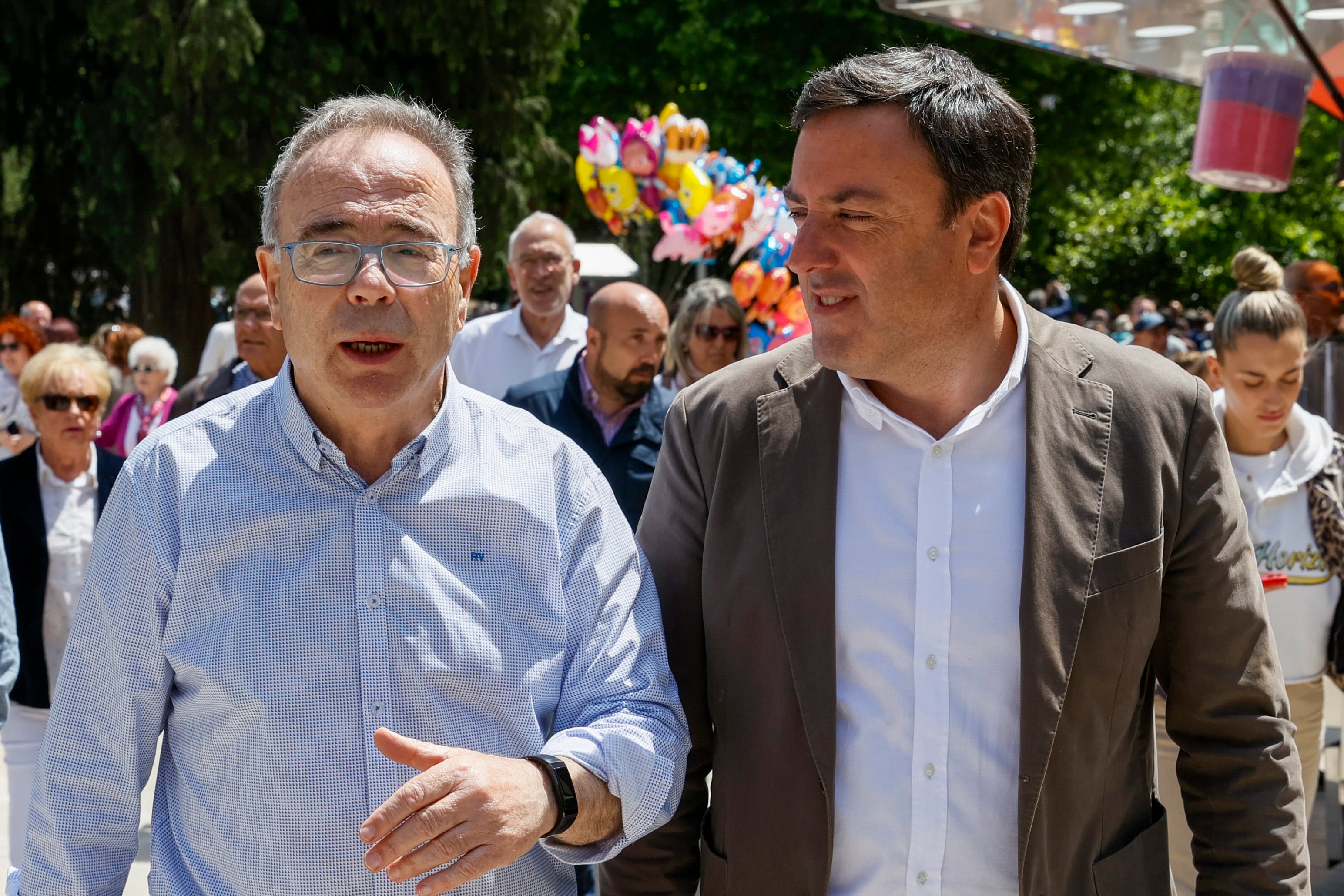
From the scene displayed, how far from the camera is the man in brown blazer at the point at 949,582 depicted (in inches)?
80.7

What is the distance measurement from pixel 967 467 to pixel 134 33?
1410 centimetres

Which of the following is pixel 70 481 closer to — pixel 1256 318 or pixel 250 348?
pixel 250 348

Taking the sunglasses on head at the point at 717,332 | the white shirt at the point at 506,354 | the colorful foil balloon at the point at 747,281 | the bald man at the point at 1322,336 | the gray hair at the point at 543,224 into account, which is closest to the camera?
the bald man at the point at 1322,336

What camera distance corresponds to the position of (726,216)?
8.14 metres

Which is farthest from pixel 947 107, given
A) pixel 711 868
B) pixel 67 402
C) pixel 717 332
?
pixel 717 332

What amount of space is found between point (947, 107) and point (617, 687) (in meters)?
1.06

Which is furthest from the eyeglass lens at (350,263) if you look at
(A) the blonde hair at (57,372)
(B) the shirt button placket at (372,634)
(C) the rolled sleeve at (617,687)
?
(A) the blonde hair at (57,372)

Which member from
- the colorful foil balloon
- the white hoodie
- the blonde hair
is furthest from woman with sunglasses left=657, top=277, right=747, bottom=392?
the white hoodie

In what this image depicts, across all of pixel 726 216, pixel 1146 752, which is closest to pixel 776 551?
pixel 1146 752

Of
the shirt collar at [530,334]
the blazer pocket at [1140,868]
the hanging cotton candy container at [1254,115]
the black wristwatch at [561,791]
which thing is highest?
the hanging cotton candy container at [1254,115]

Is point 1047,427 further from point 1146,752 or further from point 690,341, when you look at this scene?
point 690,341

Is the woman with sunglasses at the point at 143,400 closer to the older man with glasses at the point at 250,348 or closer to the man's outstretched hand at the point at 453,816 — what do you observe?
the older man with glasses at the point at 250,348

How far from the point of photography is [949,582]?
6.81 ft

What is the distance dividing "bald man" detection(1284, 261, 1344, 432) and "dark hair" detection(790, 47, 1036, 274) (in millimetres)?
3561
